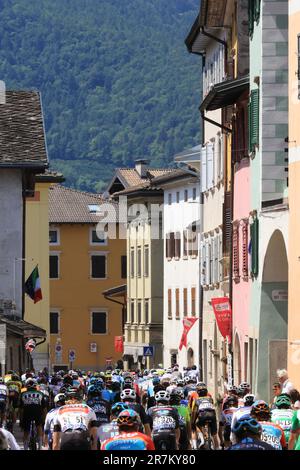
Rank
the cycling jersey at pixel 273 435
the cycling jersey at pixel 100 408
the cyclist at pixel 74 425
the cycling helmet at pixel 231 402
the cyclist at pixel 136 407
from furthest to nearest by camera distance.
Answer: the cycling helmet at pixel 231 402 < the cycling jersey at pixel 100 408 < the cyclist at pixel 136 407 < the cyclist at pixel 74 425 < the cycling jersey at pixel 273 435

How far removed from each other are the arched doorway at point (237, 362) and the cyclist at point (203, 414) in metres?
16.3

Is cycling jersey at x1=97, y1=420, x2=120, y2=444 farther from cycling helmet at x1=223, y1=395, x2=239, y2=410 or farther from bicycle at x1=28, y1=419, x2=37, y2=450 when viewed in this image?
bicycle at x1=28, y1=419, x2=37, y2=450

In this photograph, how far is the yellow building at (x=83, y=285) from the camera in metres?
121

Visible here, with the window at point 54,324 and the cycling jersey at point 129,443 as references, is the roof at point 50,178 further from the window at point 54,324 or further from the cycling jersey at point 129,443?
the cycling jersey at point 129,443

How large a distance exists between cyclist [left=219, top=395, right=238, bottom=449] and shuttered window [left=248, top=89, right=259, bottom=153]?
13.4m

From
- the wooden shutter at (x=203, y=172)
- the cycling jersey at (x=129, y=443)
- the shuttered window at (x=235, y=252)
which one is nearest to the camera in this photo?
the cycling jersey at (x=129, y=443)

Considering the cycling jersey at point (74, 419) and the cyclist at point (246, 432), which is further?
the cycling jersey at point (74, 419)

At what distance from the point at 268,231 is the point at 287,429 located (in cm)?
1732

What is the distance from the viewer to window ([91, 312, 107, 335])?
121 meters

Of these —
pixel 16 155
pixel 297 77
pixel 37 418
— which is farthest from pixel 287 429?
pixel 16 155

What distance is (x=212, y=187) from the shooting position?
62.4 m

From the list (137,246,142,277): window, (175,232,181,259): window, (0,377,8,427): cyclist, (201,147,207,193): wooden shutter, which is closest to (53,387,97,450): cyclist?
(0,377,8,427): cyclist

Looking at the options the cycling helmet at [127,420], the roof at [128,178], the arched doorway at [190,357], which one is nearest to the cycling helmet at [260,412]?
the cycling helmet at [127,420]
